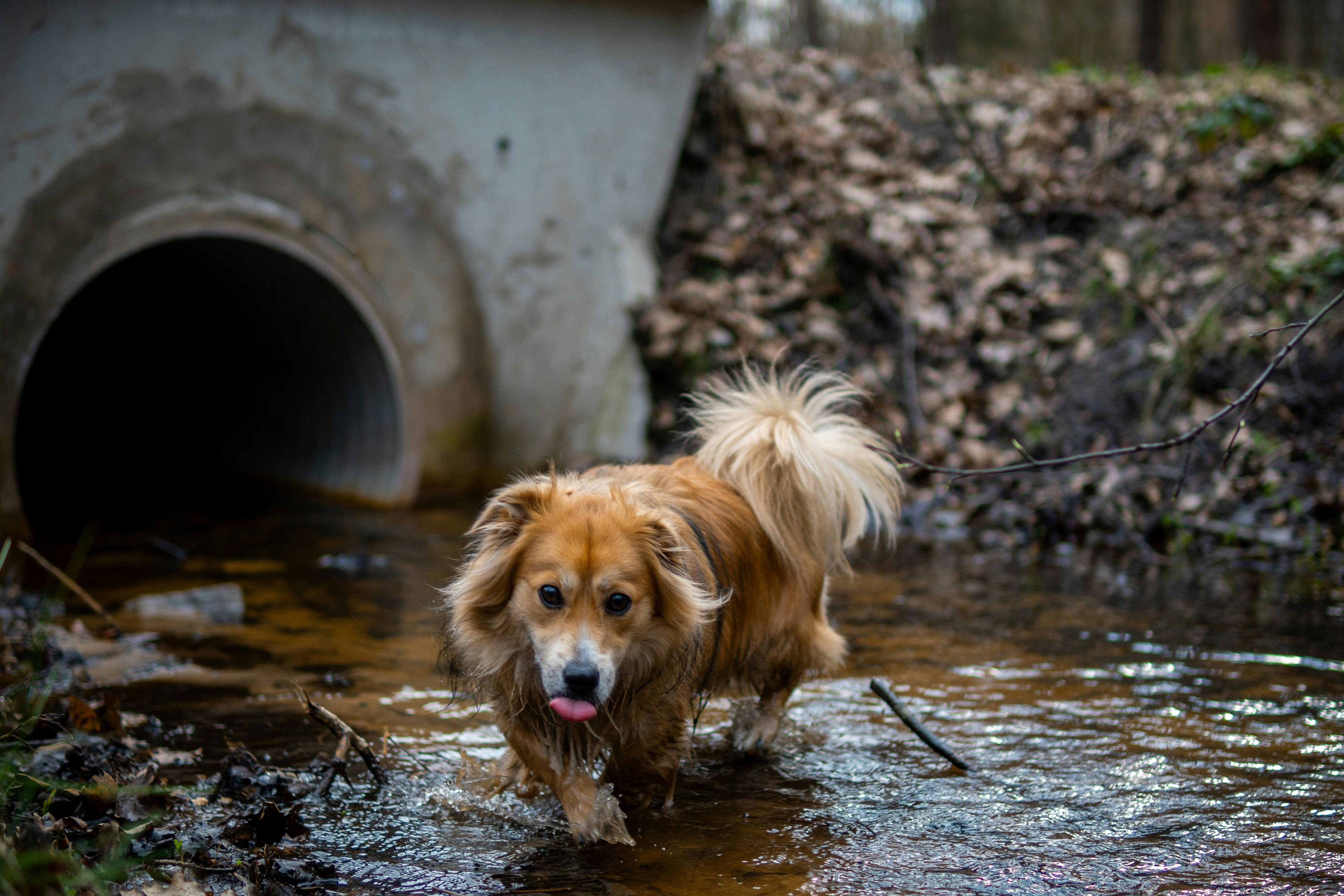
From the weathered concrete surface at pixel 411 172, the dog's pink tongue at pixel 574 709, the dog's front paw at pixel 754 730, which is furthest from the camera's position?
the weathered concrete surface at pixel 411 172

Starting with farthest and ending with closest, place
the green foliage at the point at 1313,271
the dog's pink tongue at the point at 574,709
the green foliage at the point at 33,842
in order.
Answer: the green foliage at the point at 1313,271 → the dog's pink tongue at the point at 574,709 → the green foliage at the point at 33,842

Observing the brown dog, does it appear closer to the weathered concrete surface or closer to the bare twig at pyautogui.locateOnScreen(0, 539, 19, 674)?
the bare twig at pyautogui.locateOnScreen(0, 539, 19, 674)

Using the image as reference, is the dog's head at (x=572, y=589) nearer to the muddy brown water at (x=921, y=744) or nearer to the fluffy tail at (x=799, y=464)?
the muddy brown water at (x=921, y=744)

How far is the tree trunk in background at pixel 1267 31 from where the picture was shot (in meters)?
13.7

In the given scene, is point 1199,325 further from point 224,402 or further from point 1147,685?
point 224,402

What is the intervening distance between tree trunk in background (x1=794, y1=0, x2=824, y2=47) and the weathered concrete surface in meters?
6.07

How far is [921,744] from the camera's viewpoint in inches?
154

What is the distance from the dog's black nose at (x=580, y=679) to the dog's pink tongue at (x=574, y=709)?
0.07 feet

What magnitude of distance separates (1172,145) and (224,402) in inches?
372

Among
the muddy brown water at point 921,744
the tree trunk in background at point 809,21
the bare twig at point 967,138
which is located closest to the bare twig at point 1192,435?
the muddy brown water at point 921,744

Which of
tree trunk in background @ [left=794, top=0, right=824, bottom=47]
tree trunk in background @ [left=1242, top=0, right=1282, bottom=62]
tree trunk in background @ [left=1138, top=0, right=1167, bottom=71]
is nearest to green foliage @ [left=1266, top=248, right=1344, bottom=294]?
tree trunk in background @ [left=1138, top=0, right=1167, bottom=71]

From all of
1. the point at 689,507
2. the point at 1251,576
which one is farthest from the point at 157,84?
the point at 1251,576

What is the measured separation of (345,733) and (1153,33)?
13.6m

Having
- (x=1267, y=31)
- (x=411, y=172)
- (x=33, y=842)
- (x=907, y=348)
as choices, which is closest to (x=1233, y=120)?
(x=907, y=348)
